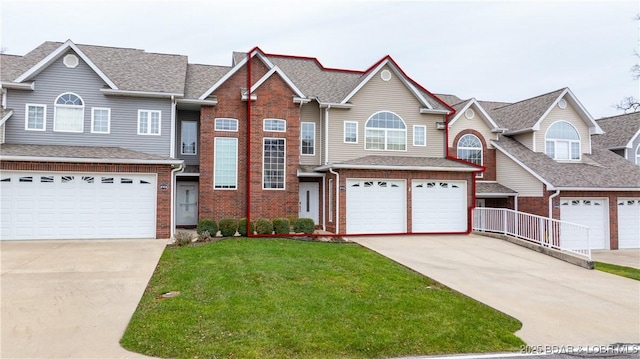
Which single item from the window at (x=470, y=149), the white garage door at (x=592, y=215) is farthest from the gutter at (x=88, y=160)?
the white garage door at (x=592, y=215)

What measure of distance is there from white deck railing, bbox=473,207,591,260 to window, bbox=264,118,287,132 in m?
9.58

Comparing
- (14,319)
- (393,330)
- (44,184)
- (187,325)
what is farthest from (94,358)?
(44,184)

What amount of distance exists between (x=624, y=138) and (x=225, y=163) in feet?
74.8

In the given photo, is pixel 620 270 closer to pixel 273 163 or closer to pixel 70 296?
pixel 273 163

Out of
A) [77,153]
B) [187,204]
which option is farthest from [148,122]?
[187,204]

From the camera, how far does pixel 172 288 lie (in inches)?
348

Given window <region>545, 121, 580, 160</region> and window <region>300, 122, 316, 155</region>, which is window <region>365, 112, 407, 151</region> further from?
window <region>545, 121, 580, 160</region>

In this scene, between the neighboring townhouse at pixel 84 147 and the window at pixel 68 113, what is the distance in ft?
0.11

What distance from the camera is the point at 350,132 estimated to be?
785 inches

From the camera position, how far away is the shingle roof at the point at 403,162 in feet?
59.1

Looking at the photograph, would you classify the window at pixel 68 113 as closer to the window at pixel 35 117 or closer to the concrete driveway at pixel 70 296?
the window at pixel 35 117

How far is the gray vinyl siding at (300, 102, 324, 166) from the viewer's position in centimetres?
2022

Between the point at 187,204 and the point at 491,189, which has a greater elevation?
the point at 491,189

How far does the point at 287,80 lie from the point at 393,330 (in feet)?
47.4
